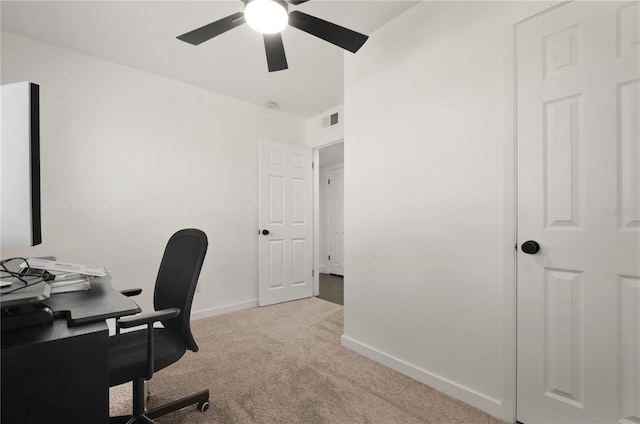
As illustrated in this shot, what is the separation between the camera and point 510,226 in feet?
5.37

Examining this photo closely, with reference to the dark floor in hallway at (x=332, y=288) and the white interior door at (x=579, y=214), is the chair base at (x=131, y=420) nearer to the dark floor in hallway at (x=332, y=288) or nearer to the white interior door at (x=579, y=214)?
the white interior door at (x=579, y=214)

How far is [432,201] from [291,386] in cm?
153

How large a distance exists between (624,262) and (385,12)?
2.08 m

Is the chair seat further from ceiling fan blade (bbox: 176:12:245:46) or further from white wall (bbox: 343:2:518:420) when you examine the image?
ceiling fan blade (bbox: 176:12:245:46)

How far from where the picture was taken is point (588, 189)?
1.41m

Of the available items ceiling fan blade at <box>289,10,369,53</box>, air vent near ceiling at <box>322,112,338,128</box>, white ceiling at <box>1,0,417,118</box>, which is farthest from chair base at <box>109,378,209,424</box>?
air vent near ceiling at <box>322,112,338,128</box>

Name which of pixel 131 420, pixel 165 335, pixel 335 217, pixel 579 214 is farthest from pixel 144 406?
pixel 335 217

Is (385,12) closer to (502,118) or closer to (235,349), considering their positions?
(502,118)

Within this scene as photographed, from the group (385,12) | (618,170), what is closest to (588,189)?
(618,170)

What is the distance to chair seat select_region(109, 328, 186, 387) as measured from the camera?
1248mm

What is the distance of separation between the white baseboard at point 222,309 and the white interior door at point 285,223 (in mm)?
114

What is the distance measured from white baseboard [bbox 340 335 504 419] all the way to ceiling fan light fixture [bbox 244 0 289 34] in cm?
230

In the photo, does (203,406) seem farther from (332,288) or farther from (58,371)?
(332,288)

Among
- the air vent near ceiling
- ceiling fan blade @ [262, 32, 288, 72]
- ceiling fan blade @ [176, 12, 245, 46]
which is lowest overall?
ceiling fan blade @ [262, 32, 288, 72]
